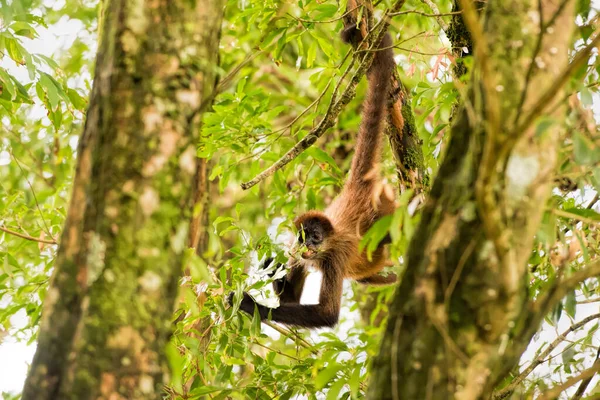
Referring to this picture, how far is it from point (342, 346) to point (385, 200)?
2.82 m

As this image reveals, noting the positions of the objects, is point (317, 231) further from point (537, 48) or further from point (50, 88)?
point (537, 48)

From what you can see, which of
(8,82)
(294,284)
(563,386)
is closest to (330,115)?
(8,82)

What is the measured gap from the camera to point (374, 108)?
5125 mm

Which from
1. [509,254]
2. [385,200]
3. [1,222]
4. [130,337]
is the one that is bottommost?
[130,337]

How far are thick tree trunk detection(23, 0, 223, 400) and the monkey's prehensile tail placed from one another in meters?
2.75

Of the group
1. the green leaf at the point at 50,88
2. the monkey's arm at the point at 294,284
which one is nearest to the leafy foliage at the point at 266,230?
the green leaf at the point at 50,88

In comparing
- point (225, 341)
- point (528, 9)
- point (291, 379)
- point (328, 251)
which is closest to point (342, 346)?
point (291, 379)

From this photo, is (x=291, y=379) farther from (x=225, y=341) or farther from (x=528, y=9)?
(x=528, y=9)

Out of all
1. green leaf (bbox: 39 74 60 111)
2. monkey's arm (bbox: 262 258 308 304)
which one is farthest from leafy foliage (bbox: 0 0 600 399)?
monkey's arm (bbox: 262 258 308 304)

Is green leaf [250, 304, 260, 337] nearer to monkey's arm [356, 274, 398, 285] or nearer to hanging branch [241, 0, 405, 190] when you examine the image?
hanging branch [241, 0, 405, 190]

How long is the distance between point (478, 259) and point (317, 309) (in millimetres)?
4393

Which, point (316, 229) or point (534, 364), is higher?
point (316, 229)

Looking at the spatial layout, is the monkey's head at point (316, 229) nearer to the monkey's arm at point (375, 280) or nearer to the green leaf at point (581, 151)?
the monkey's arm at point (375, 280)

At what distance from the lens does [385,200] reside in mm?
5895
